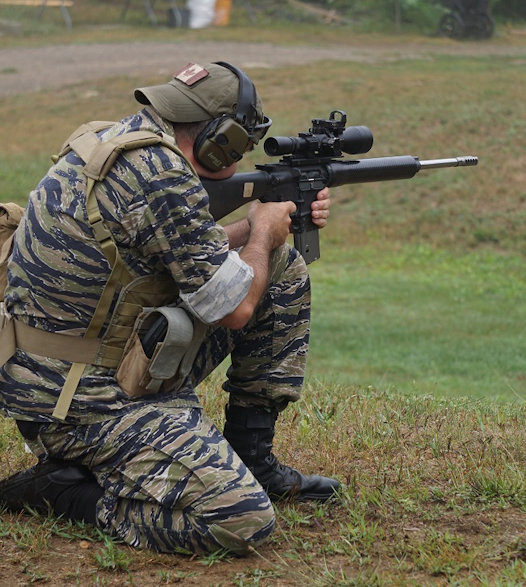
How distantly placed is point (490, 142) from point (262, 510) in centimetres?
1524

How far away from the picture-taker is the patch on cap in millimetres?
3666

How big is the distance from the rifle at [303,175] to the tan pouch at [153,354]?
1.61 ft

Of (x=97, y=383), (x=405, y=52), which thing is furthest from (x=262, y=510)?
(x=405, y=52)

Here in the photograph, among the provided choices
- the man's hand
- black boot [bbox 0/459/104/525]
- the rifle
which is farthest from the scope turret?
black boot [bbox 0/459/104/525]

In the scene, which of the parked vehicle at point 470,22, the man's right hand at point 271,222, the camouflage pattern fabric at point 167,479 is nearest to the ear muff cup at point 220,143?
→ the man's right hand at point 271,222

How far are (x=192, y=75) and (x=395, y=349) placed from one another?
7541mm

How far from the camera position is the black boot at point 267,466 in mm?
4027

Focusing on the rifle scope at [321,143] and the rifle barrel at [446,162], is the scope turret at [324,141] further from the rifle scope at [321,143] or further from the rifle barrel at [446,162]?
the rifle barrel at [446,162]

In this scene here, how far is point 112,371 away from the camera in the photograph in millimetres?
3717

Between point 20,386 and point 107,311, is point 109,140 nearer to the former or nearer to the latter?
point 107,311

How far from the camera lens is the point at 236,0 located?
3609 centimetres

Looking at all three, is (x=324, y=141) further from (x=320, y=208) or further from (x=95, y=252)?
(x=95, y=252)

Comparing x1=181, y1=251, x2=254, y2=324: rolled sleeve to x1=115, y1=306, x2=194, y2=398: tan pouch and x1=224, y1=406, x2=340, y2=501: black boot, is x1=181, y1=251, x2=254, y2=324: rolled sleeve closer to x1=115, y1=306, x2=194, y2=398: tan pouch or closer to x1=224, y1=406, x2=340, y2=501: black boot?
x1=115, y1=306, x2=194, y2=398: tan pouch

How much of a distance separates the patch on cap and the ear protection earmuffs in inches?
4.5
